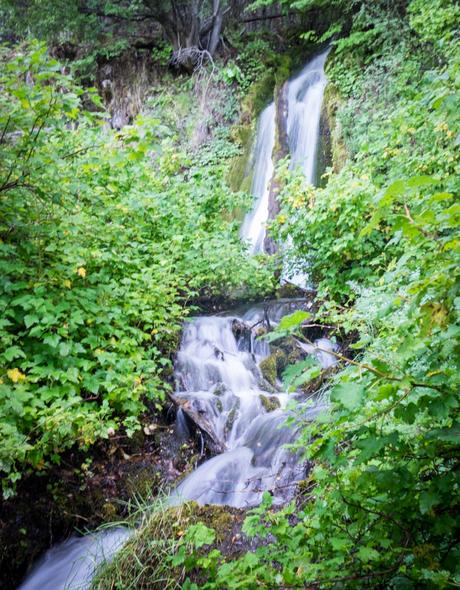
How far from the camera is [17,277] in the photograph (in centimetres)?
360

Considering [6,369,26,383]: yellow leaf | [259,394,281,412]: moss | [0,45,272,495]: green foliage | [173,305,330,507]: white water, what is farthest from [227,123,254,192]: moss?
[6,369,26,383]: yellow leaf

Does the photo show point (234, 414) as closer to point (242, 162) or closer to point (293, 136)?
point (293, 136)

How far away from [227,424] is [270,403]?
0.57 meters

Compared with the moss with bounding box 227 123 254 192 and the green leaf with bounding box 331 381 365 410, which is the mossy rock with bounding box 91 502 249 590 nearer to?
the green leaf with bounding box 331 381 365 410

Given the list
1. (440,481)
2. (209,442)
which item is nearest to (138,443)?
(209,442)

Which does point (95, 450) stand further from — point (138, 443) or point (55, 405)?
point (55, 405)

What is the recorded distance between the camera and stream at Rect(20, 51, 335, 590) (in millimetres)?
3074

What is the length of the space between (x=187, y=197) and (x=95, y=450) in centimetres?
434

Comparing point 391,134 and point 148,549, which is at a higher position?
point 391,134

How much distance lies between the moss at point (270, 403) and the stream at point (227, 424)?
11 millimetres

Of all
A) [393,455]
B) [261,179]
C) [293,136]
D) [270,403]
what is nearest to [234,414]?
[270,403]

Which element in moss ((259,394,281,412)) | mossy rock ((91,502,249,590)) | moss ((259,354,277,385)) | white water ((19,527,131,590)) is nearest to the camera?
mossy rock ((91,502,249,590))

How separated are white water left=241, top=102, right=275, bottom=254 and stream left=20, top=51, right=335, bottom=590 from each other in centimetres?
197

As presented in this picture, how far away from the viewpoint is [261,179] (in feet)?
34.4
